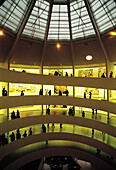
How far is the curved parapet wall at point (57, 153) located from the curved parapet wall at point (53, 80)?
902 centimetres

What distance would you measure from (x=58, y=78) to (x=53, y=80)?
0.68 meters

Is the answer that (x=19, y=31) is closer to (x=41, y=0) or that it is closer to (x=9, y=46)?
(x=9, y=46)

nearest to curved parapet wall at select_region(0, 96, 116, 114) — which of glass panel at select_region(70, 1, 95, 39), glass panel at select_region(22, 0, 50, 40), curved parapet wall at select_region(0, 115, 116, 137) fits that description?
curved parapet wall at select_region(0, 115, 116, 137)

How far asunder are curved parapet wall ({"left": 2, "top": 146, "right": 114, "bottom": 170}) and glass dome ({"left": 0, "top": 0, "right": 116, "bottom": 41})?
15.3 meters

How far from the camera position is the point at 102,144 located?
1683cm

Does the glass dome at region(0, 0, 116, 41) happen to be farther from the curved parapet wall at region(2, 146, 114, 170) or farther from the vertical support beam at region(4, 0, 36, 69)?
the curved parapet wall at region(2, 146, 114, 170)

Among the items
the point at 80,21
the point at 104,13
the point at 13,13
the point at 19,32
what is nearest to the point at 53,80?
the point at 19,32

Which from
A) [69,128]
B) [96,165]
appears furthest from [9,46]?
[96,165]

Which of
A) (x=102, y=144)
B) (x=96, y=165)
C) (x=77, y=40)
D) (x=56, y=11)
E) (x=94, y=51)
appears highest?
(x=56, y=11)

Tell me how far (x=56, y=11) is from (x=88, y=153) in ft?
59.6

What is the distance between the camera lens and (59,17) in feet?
58.9

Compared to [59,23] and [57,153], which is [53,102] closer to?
[57,153]

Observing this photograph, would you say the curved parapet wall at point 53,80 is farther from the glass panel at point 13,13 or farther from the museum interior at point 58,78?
the glass panel at point 13,13

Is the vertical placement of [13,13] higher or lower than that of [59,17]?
lower
